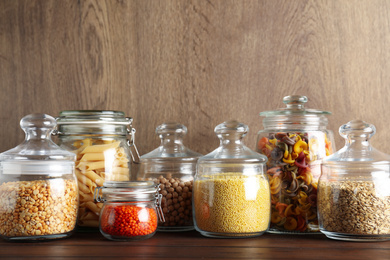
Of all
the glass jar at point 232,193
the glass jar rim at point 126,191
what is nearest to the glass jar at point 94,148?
the glass jar rim at point 126,191

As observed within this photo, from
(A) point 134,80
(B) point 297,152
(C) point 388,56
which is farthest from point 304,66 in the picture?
(A) point 134,80

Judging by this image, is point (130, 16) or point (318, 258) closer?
point (318, 258)

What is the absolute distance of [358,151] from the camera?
3.38ft

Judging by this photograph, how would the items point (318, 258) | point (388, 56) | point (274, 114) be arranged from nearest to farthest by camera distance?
point (318, 258) < point (274, 114) < point (388, 56)

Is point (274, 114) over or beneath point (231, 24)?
beneath

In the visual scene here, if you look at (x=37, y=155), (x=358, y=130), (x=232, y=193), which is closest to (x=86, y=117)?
(x=37, y=155)

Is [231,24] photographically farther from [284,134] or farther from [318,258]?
[318,258]

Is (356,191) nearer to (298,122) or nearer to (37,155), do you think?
(298,122)

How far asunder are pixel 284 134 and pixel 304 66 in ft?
0.97

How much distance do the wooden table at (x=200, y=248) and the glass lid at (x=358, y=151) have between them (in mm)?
164

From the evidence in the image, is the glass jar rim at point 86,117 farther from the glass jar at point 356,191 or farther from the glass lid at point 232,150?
the glass jar at point 356,191

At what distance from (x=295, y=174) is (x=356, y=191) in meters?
0.15

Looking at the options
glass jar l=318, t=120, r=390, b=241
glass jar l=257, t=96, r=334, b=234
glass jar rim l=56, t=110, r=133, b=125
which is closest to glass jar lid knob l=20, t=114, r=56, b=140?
glass jar rim l=56, t=110, r=133, b=125

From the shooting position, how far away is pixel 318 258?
0.84 metres
